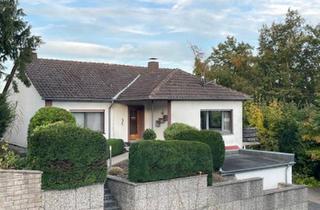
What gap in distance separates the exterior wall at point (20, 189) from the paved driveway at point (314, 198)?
13389 mm

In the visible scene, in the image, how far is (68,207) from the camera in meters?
11.3

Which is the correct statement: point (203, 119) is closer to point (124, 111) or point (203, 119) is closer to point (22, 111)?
point (124, 111)

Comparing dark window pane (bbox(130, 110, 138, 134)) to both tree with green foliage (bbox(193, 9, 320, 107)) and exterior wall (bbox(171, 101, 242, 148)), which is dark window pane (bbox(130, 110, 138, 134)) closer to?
exterior wall (bbox(171, 101, 242, 148))

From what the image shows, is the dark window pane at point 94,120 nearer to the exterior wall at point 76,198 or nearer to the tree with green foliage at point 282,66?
the exterior wall at point 76,198

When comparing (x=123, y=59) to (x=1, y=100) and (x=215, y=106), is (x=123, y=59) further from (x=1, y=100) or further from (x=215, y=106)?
(x=1, y=100)

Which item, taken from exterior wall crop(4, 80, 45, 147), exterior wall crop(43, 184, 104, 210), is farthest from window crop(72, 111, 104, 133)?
exterior wall crop(43, 184, 104, 210)

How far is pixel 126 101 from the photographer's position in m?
24.8

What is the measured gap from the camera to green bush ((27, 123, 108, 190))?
1095 cm

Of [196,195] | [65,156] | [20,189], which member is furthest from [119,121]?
[20,189]

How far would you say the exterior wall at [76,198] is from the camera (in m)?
10.9

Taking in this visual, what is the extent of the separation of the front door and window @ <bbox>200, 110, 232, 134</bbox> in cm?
407

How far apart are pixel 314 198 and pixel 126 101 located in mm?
11905

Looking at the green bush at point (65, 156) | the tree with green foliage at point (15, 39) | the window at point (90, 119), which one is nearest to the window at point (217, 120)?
the window at point (90, 119)

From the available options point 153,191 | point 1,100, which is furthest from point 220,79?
point 153,191
